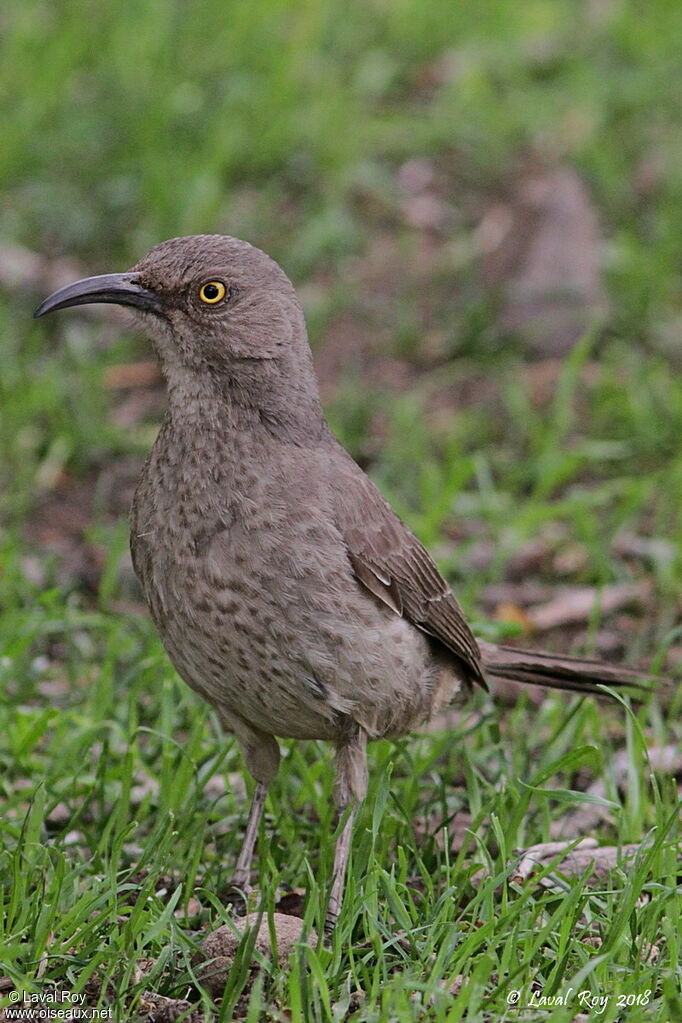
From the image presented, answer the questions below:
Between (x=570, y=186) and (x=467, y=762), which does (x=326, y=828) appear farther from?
(x=570, y=186)

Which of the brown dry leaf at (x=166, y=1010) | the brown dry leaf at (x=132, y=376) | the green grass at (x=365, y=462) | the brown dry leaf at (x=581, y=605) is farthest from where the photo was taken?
the brown dry leaf at (x=132, y=376)

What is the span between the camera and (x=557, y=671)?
4.97 metres

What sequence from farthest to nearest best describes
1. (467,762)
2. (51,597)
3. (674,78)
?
(674,78) → (51,597) → (467,762)

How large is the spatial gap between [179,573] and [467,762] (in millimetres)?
1238

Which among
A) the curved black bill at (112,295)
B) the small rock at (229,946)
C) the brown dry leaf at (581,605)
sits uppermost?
the curved black bill at (112,295)

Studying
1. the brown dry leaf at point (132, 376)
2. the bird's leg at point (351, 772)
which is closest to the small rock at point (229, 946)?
the bird's leg at point (351, 772)

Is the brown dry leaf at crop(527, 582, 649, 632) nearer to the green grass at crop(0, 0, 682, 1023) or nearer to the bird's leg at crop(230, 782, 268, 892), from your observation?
the green grass at crop(0, 0, 682, 1023)

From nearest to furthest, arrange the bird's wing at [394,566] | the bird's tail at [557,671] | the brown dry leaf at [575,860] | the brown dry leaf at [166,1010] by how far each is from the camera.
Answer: the brown dry leaf at [166,1010], the brown dry leaf at [575,860], the bird's wing at [394,566], the bird's tail at [557,671]

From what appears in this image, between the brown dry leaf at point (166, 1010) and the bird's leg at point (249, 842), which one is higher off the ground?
the bird's leg at point (249, 842)

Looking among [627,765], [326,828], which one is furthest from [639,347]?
[326,828]

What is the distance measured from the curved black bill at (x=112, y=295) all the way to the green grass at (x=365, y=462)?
1.29 metres

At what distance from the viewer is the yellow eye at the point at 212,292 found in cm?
434

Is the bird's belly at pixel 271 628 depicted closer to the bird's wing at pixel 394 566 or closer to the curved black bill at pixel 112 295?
the bird's wing at pixel 394 566

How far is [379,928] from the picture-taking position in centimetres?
375
